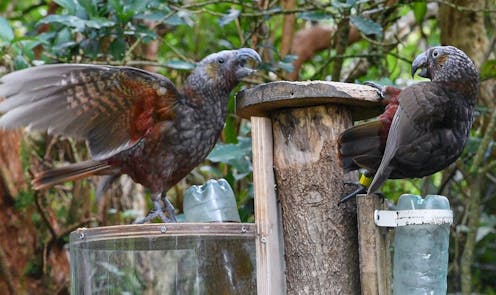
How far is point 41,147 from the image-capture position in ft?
13.7

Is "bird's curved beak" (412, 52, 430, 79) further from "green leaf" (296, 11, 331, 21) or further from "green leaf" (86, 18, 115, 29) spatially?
"green leaf" (86, 18, 115, 29)

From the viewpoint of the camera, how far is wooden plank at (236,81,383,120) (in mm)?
2115

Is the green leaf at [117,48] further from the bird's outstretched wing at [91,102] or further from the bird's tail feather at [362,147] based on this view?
the bird's tail feather at [362,147]

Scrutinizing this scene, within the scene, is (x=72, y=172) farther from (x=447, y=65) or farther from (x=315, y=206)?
(x=447, y=65)

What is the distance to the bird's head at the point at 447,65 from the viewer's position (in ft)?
7.35

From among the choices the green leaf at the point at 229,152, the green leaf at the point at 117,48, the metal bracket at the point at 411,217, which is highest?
the green leaf at the point at 117,48

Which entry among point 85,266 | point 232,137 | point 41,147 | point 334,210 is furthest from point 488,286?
point 85,266

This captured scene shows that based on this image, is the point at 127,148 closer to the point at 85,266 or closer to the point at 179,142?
the point at 179,142

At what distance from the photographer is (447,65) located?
89.6 inches

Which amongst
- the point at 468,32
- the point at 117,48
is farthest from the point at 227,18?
the point at 468,32

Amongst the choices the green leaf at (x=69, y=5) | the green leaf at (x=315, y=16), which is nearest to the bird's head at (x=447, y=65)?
the green leaf at (x=315, y=16)

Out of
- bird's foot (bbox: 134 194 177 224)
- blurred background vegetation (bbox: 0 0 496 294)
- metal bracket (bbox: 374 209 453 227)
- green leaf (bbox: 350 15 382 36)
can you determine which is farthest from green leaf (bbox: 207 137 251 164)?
metal bracket (bbox: 374 209 453 227)

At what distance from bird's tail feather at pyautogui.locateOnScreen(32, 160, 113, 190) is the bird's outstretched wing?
0.16 metres

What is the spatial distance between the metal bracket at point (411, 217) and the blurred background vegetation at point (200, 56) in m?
1.08
